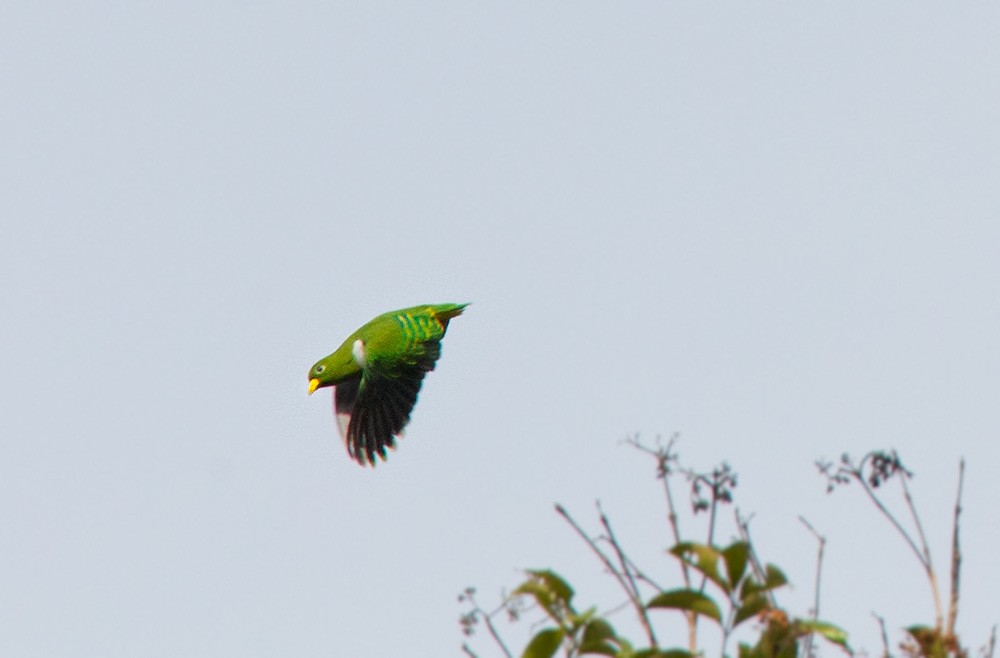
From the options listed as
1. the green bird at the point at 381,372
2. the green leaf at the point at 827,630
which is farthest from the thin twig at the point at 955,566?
the green bird at the point at 381,372

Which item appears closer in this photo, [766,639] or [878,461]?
[766,639]

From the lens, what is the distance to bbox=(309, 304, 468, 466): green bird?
1475cm

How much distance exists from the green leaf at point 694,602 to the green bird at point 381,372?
462 inches

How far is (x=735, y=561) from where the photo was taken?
3.05 metres

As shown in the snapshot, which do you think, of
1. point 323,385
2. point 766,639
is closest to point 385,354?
point 323,385

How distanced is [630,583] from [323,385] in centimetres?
1199

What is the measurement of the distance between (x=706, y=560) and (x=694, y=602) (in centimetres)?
9

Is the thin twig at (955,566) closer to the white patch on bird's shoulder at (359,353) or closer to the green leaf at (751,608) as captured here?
the green leaf at (751,608)

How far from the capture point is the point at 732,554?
3.04 metres

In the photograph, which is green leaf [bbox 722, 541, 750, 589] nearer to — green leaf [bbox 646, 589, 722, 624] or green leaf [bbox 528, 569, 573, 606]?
green leaf [bbox 646, 589, 722, 624]

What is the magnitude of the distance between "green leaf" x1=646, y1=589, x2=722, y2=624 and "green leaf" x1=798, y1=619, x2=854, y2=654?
0.21 metres

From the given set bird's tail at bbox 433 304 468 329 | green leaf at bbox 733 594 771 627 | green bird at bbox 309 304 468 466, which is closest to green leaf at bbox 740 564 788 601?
green leaf at bbox 733 594 771 627

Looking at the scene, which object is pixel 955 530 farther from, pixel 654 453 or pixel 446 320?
pixel 446 320

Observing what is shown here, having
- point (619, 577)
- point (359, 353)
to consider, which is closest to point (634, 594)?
point (619, 577)
